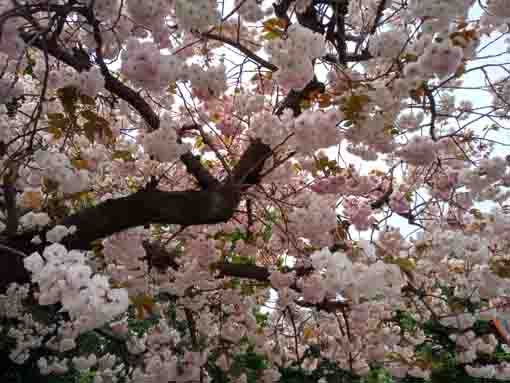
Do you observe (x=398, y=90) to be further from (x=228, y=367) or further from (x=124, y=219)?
(x=228, y=367)

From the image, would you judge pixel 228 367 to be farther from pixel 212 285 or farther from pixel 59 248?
pixel 59 248

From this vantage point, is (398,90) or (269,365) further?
(269,365)

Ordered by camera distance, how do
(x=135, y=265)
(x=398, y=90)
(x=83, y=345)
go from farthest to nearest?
(x=83, y=345)
(x=135, y=265)
(x=398, y=90)

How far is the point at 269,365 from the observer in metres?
5.02

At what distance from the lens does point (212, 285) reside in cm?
406

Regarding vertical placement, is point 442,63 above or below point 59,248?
above

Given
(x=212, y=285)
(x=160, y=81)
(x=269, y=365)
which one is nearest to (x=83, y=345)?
(x=269, y=365)

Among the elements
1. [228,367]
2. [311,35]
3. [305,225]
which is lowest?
[228,367]

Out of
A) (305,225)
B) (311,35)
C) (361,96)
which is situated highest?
(311,35)

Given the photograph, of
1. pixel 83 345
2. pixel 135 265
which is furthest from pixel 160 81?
pixel 83 345

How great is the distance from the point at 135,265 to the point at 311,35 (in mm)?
1997

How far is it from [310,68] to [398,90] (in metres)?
0.52

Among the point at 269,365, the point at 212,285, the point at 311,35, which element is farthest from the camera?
the point at 269,365

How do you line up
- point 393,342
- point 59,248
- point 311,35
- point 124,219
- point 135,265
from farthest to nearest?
1. point 393,342
2. point 135,265
3. point 124,219
4. point 311,35
5. point 59,248
